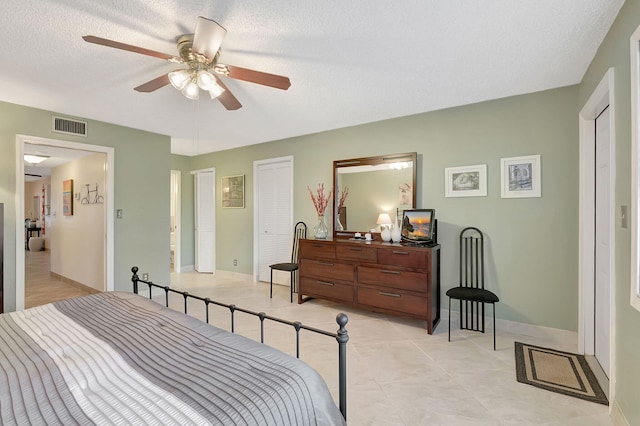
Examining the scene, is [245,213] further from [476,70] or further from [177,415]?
[177,415]

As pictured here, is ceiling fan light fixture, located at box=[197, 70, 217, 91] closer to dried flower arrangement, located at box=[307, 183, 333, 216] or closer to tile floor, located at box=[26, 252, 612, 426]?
tile floor, located at box=[26, 252, 612, 426]

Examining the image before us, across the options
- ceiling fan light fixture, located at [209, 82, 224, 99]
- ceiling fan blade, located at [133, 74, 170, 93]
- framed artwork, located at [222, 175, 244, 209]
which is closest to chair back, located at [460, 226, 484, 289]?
ceiling fan light fixture, located at [209, 82, 224, 99]

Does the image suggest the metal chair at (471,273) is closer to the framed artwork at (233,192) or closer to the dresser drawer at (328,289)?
the dresser drawer at (328,289)

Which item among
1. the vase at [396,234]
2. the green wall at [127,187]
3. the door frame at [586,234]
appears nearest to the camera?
the door frame at [586,234]

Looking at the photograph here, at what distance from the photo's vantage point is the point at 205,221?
235 inches

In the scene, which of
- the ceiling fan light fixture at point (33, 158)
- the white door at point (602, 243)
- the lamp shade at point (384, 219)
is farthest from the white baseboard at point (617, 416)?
the ceiling fan light fixture at point (33, 158)

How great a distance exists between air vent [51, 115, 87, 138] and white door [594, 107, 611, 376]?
5.27 m

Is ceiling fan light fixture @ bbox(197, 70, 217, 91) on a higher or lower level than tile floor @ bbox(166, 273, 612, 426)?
higher

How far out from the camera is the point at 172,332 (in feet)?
4.73

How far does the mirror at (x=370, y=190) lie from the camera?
144 inches

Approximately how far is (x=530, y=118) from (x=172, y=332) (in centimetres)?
353

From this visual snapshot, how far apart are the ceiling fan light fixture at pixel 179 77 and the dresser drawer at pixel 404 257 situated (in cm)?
242

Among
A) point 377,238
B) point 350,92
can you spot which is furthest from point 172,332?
point 377,238

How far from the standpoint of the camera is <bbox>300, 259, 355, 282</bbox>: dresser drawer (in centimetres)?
357
